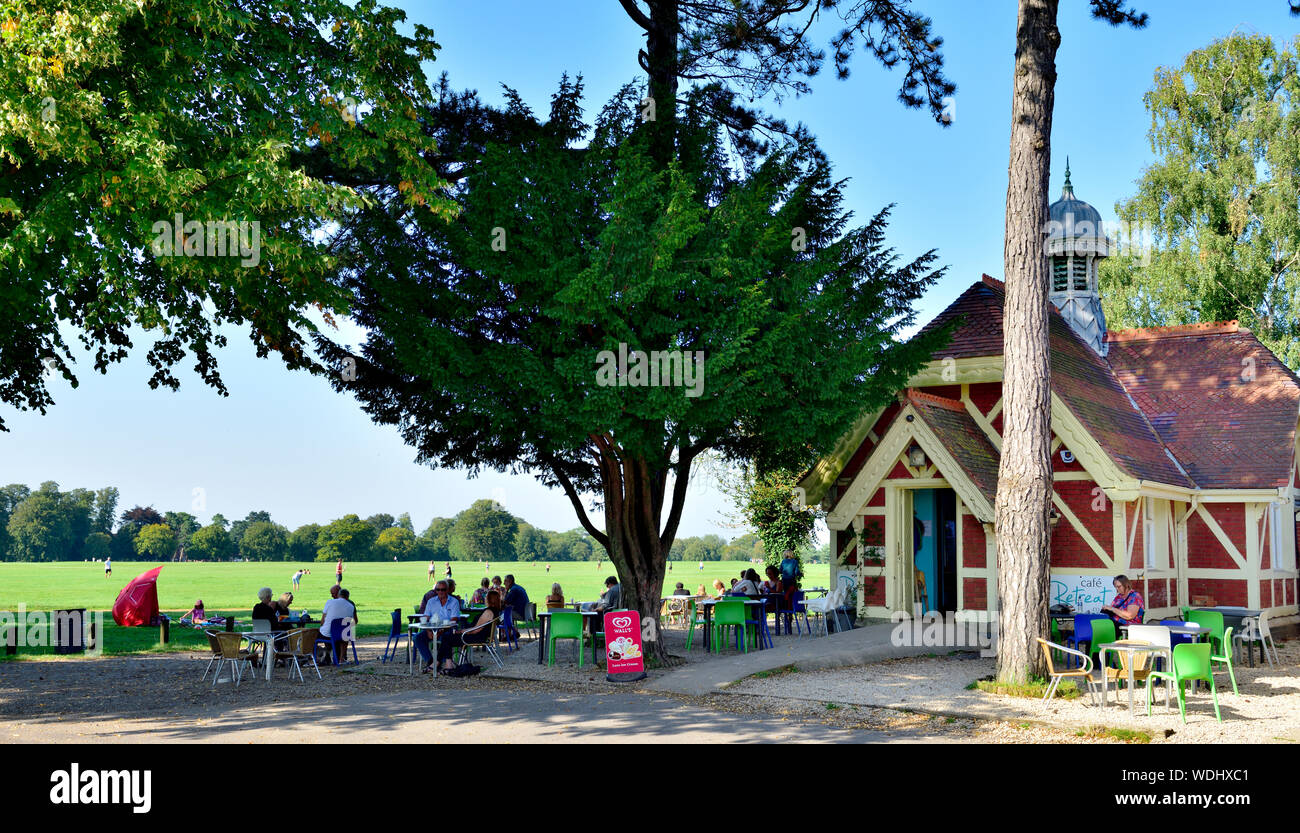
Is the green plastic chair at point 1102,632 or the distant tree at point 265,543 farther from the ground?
the green plastic chair at point 1102,632

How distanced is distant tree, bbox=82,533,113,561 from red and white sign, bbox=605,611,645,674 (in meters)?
137

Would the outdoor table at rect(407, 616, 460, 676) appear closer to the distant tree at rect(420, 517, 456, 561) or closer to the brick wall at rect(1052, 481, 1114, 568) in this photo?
the brick wall at rect(1052, 481, 1114, 568)

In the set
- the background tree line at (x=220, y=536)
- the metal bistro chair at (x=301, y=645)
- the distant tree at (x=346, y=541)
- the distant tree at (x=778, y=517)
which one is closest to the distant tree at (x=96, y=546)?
the background tree line at (x=220, y=536)

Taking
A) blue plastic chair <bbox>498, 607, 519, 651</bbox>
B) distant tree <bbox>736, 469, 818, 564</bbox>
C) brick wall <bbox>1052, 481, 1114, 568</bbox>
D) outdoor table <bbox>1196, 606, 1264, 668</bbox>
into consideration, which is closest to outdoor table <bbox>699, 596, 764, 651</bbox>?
blue plastic chair <bbox>498, 607, 519, 651</bbox>

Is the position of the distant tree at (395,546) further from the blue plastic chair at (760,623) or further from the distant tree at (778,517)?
the blue plastic chair at (760,623)

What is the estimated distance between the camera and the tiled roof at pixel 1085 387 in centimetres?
1883

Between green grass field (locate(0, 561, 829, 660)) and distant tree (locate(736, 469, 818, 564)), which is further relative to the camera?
distant tree (locate(736, 469, 818, 564))

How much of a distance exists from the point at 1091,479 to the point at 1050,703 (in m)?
7.89

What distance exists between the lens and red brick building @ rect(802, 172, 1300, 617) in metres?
18.3

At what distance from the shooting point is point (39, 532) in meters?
132

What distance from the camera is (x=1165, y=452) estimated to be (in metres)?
21.1

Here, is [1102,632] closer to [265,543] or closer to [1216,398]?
[1216,398]

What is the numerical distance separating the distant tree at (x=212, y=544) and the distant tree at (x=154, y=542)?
3.87m
